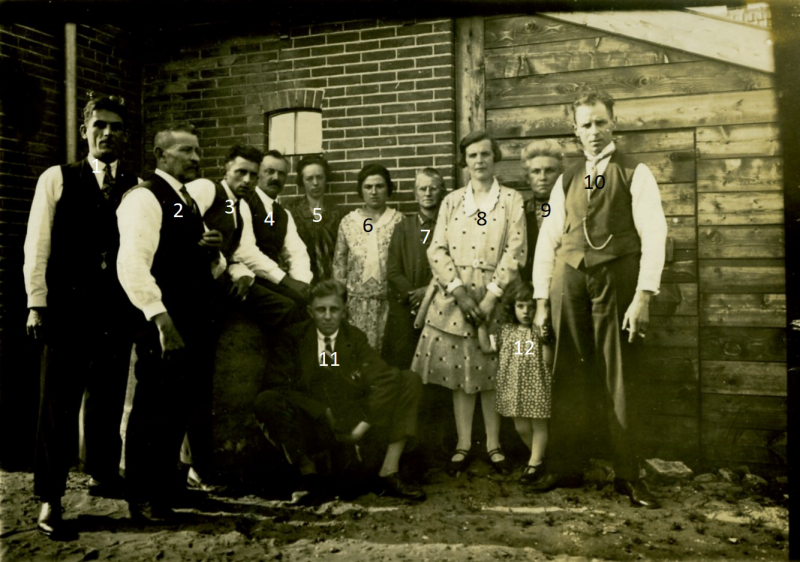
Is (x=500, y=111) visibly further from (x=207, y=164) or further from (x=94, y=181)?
(x=94, y=181)

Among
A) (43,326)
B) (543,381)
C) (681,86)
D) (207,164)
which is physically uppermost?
(681,86)

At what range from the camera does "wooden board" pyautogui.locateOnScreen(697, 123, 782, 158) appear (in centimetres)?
373

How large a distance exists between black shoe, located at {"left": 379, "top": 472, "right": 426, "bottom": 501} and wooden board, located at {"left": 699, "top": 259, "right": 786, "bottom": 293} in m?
2.12

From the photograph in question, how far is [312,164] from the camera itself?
446cm

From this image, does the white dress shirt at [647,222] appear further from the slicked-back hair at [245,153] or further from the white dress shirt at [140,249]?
the white dress shirt at [140,249]

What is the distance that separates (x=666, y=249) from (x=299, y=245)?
7.60 feet

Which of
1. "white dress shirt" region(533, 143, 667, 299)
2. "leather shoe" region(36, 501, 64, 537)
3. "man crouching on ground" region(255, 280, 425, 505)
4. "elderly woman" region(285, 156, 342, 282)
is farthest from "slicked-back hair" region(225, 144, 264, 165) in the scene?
"leather shoe" region(36, 501, 64, 537)

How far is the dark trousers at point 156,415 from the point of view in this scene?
3281 mm

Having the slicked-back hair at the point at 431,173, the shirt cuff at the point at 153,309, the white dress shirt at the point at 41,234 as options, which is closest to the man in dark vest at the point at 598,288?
the slicked-back hair at the point at 431,173

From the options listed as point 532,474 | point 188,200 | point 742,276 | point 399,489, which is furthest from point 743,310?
point 188,200

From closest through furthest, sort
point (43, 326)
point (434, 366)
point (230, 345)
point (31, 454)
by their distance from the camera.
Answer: point (43, 326), point (230, 345), point (434, 366), point (31, 454)

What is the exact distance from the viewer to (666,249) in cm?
401

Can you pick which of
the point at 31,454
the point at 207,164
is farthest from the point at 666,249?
the point at 31,454

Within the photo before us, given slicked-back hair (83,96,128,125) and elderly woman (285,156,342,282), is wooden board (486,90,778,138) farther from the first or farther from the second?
slicked-back hair (83,96,128,125)
